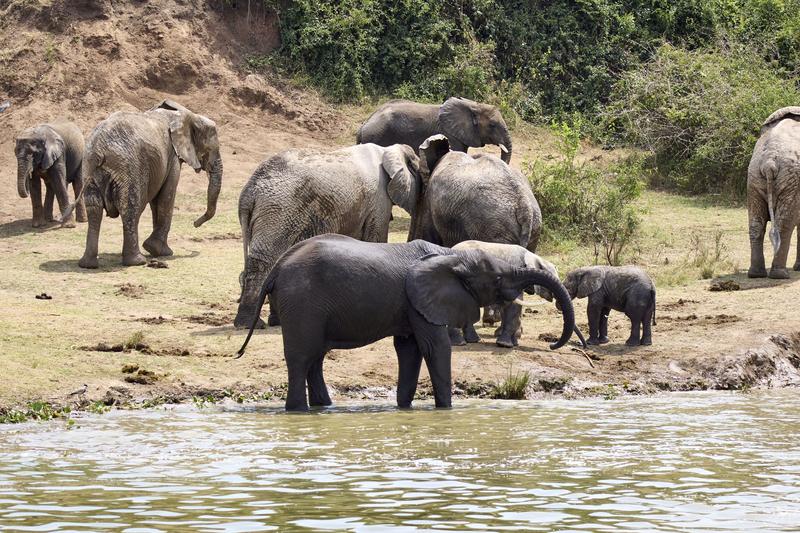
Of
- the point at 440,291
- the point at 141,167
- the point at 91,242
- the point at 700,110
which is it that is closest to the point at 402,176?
the point at 440,291

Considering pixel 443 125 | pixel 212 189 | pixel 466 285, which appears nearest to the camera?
pixel 466 285

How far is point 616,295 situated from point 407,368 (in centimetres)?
320

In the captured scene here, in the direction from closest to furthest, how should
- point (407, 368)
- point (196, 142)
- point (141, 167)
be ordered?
point (407, 368), point (141, 167), point (196, 142)

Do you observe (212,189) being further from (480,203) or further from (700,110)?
(700,110)

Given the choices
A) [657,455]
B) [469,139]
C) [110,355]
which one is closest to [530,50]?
[469,139]

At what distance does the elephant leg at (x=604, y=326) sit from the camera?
13.3 metres

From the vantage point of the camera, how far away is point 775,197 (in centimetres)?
1661

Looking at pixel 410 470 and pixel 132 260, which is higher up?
pixel 132 260

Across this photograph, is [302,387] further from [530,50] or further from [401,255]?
[530,50]

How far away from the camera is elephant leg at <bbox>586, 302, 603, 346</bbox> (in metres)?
13.2

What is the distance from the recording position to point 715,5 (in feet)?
95.7

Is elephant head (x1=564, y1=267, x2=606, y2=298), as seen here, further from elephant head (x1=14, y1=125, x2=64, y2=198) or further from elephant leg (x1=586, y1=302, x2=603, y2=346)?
elephant head (x1=14, y1=125, x2=64, y2=198)

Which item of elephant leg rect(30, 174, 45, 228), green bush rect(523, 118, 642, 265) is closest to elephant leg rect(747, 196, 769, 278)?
green bush rect(523, 118, 642, 265)

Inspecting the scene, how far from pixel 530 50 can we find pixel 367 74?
385cm
